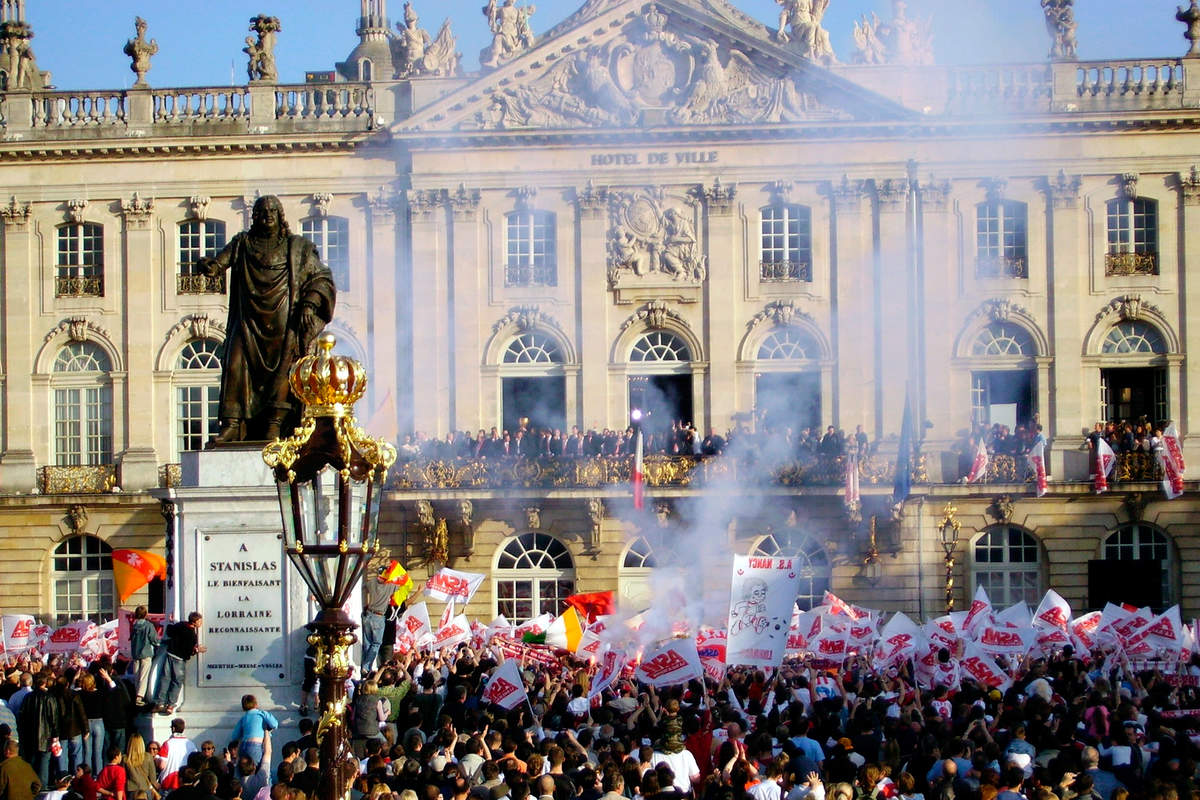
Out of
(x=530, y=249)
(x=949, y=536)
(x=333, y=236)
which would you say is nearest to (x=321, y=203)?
(x=333, y=236)

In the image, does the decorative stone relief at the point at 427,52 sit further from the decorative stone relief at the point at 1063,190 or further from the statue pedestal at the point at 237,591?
the statue pedestal at the point at 237,591

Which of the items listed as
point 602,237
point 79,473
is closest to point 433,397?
point 602,237

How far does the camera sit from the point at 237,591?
16.6 meters

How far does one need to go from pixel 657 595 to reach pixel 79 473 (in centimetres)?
1292

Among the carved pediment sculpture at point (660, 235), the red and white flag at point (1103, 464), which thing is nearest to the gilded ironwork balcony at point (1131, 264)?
the red and white flag at point (1103, 464)

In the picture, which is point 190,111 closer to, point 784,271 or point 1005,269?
point 784,271

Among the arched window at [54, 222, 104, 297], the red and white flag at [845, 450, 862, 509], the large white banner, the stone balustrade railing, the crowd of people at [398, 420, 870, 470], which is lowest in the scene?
the large white banner

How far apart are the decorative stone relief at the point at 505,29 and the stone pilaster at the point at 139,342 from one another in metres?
8.16

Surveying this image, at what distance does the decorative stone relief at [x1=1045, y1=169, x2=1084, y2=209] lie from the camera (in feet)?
138

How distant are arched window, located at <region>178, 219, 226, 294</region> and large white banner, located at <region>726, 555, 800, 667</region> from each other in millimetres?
22513

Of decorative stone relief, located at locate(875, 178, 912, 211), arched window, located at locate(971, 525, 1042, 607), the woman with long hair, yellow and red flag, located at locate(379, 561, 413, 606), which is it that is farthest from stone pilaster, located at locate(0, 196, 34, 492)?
the woman with long hair

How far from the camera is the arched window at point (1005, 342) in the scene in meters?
42.1

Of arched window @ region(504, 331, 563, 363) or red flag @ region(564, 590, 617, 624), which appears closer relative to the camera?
red flag @ region(564, 590, 617, 624)

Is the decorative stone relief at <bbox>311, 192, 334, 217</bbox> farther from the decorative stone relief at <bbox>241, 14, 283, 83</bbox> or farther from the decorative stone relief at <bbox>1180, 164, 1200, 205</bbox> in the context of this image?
the decorative stone relief at <bbox>1180, 164, 1200, 205</bbox>
